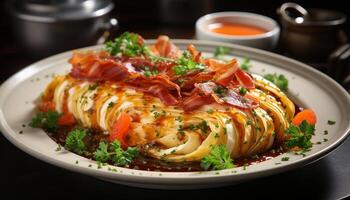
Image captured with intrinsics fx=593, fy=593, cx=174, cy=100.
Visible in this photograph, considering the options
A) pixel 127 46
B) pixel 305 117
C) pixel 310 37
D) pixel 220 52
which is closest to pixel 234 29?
pixel 310 37

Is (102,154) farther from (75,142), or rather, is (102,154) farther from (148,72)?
(148,72)

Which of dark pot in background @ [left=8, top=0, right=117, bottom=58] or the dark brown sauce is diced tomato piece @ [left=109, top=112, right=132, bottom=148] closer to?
the dark brown sauce

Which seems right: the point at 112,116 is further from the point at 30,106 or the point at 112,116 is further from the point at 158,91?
the point at 30,106

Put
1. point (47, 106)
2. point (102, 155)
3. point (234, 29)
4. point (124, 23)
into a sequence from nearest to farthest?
point (102, 155)
point (47, 106)
point (234, 29)
point (124, 23)

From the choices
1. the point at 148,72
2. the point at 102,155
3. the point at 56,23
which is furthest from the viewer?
the point at 56,23

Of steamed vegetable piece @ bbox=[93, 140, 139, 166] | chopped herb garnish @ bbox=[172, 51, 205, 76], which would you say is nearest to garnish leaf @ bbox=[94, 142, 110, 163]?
steamed vegetable piece @ bbox=[93, 140, 139, 166]

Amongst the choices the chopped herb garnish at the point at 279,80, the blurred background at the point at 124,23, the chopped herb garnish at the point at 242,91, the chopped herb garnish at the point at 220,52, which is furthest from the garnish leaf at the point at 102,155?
the blurred background at the point at 124,23

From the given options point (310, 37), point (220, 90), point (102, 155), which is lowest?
point (310, 37)

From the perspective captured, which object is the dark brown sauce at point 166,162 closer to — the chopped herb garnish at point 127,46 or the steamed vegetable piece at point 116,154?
the steamed vegetable piece at point 116,154
